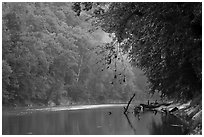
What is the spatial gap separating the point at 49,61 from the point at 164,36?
4263cm

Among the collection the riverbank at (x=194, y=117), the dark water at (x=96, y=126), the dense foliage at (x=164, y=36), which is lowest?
the dark water at (x=96, y=126)

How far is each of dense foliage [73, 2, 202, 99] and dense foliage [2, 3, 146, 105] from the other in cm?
2079

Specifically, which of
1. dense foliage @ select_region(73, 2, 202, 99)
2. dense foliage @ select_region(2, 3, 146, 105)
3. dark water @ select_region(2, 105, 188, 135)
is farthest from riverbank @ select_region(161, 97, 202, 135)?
dense foliage @ select_region(2, 3, 146, 105)

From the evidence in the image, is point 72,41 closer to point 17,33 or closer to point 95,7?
point 17,33

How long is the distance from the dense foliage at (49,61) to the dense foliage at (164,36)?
2079cm

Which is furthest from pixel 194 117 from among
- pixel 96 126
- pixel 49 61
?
pixel 49 61

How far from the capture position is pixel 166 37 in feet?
56.6

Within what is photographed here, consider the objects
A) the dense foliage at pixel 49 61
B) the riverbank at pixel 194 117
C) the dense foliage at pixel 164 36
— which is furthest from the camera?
the dense foliage at pixel 49 61

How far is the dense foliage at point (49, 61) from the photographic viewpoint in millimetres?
52219

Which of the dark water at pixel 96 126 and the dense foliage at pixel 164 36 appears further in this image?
the dark water at pixel 96 126

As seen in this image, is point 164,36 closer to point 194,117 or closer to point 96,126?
point 194,117

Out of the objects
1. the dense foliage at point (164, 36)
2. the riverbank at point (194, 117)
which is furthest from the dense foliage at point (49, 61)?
the dense foliage at point (164, 36)

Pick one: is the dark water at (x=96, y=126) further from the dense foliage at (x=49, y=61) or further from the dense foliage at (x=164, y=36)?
the dense foliage at (x=49, y=61)

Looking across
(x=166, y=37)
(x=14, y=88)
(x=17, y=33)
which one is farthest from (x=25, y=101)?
(x=166, y=37)
